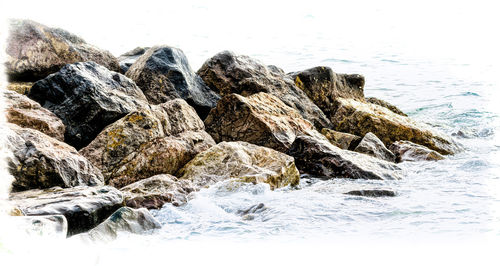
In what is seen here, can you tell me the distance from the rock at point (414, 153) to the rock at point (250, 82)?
1704 mm

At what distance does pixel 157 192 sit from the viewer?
569 centimetres

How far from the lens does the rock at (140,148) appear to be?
6.39 metres

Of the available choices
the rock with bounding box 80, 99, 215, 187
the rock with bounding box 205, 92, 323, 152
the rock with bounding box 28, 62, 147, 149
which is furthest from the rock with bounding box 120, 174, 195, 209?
the rock with bounding box 205, 92, 323, 152

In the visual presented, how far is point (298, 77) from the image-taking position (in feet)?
36.5

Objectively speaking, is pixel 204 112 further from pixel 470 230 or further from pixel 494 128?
pixel 494 128

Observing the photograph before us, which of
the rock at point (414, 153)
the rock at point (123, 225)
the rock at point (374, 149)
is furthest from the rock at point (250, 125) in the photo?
the rock at point (123, 225)

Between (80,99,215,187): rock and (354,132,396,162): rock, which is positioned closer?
(80,99,215,187): rock

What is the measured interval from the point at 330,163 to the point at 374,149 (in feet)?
4.86

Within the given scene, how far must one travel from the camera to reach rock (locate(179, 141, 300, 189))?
6.42 m

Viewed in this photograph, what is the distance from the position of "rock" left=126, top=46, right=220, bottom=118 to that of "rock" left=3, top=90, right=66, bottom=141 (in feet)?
7.23

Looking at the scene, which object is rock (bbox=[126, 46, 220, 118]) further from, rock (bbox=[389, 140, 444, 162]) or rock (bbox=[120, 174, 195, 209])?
rock (bbox=[389, 140, 444, 162])

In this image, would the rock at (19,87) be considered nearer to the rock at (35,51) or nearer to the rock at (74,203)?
the rock at (35,51)

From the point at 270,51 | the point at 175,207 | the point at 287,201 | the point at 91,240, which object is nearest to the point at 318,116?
the point at 287,201

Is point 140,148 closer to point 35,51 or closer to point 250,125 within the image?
point 250,125
